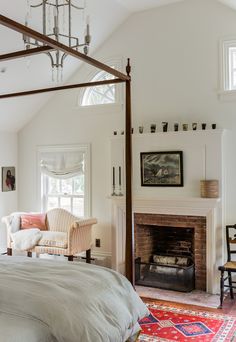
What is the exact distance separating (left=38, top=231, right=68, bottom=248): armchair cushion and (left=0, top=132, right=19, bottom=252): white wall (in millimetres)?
1174

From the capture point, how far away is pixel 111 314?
8.90 feet

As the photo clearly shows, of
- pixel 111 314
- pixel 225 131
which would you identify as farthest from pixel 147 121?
pixel 111 314

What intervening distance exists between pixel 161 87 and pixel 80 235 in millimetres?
2455

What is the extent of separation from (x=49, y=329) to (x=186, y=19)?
456cm

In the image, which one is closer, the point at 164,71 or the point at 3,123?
the point at 164,71

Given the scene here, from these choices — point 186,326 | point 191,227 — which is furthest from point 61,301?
point 191,227

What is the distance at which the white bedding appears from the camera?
2.32 meters

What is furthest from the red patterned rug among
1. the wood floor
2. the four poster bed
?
the four poster bed

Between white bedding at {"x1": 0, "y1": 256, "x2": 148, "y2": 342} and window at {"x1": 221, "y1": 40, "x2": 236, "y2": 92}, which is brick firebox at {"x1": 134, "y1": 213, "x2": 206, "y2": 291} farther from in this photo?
white bedding at {"x1": 0, "y1": 256, "x2": 148, "y2": 342}

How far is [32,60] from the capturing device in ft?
18.1

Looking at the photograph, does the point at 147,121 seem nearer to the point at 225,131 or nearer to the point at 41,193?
the point at 225,131

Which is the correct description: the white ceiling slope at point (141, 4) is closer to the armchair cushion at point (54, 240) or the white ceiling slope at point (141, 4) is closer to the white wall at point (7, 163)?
the white wall at point (7, 163)

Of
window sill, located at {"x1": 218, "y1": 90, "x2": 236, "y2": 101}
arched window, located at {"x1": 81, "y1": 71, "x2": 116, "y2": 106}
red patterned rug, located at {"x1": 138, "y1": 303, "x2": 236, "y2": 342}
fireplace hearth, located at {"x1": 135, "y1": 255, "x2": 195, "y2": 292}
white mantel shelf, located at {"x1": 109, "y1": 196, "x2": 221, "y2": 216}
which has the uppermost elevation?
arched window, located at {"x1": 81, "y1": 71, "x2": 116, "y2": 106}

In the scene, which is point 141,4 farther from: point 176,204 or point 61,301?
point 61,301
